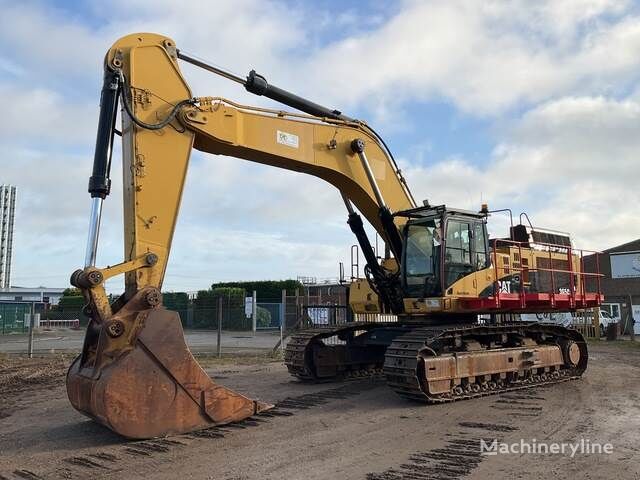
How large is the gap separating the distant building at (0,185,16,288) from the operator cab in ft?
307

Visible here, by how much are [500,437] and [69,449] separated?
4961 mm

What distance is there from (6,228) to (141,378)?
3784 inches

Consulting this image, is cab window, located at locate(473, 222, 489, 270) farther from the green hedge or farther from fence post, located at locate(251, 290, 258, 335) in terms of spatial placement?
the green hedge

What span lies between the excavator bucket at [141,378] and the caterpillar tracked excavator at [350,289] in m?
0.02

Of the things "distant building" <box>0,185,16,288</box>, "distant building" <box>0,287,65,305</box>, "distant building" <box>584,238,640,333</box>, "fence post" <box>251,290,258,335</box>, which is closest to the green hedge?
"fence post" <box>251,290,258,335</box>

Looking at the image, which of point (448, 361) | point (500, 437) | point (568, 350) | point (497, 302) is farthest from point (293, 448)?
point (568, 350)

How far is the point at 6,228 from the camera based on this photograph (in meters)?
90.1

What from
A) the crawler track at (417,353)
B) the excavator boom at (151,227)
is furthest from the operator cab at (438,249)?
the excavator boom at (151,227)

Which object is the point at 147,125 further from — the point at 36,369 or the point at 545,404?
the point at 36,369

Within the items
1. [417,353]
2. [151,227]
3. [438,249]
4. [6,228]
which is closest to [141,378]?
[151,227]

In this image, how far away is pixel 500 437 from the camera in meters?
6.86

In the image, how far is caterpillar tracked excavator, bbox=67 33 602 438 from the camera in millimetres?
6562

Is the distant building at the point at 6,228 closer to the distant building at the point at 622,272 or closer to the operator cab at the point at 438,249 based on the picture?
the distant building at the point at 622,272

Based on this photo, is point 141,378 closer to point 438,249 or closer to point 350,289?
point 438,249
